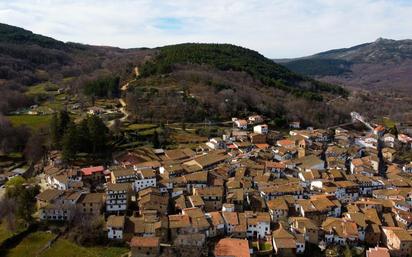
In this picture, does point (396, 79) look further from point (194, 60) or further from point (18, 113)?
point (18, 113)

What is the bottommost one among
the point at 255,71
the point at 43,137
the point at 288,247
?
the point at 288,247

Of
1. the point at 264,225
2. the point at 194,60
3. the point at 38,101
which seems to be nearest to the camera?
the point at 264,225

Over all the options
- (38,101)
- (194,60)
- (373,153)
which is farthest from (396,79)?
(38,101)

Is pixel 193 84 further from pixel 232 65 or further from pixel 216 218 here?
pixel 216 218

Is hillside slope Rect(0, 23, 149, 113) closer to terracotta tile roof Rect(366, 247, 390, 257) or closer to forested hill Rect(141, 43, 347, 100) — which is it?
forested hill Rect(141, 43, 347, 100)

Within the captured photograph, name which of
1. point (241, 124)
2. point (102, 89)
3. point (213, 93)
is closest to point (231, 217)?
point (241, 124)

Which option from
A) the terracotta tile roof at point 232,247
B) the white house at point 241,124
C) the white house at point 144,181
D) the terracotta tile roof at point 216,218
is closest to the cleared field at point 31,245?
the white house at point 144,181
